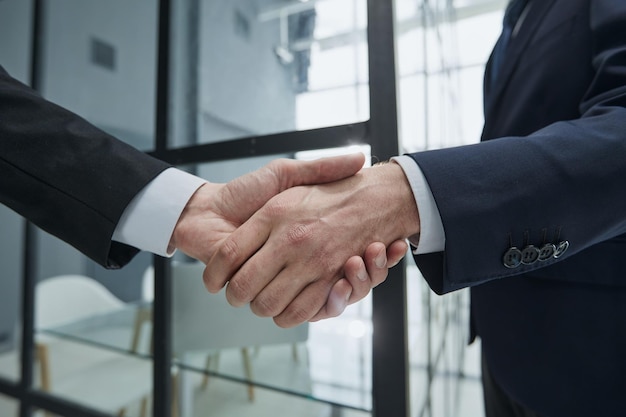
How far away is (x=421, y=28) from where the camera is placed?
110 centimetres

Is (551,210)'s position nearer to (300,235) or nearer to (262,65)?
(300,235)

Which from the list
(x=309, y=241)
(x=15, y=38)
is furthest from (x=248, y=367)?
(x=15, y=38)

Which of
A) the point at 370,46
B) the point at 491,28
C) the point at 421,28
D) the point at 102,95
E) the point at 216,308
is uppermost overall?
the point at 491,28

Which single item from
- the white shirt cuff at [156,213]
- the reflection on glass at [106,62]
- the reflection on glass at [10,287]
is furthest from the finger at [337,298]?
Result: the reflection on glass at [10,287]

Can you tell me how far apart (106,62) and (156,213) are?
36.9 inches

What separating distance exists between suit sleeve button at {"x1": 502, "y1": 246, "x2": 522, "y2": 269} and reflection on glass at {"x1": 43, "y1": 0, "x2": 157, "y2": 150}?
110 centimetres

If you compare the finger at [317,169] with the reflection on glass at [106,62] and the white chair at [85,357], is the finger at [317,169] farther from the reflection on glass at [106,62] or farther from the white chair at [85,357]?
the white chair at [85,357]

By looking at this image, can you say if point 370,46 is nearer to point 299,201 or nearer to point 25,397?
point 299,201

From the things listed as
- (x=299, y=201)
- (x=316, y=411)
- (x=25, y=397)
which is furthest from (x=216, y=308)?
(x=25, y=397)

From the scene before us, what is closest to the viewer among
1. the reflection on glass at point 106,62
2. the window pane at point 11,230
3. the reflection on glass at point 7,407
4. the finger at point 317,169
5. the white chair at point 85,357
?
the finger at point 317,169

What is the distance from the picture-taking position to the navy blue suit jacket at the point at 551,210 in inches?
17.9

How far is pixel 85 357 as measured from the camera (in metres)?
1.52

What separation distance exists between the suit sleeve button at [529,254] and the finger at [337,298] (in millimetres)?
247

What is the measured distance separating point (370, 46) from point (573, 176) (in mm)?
480
